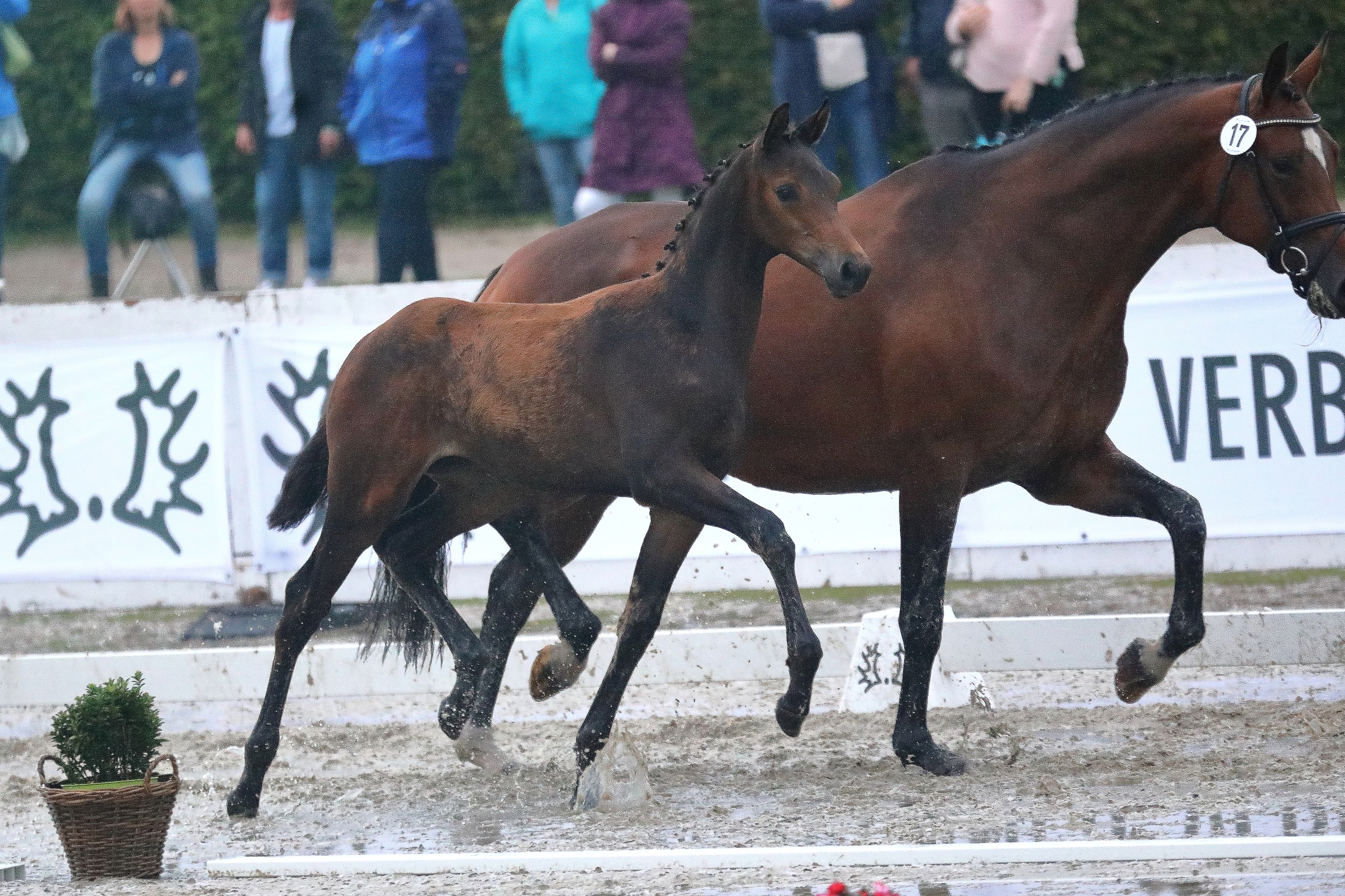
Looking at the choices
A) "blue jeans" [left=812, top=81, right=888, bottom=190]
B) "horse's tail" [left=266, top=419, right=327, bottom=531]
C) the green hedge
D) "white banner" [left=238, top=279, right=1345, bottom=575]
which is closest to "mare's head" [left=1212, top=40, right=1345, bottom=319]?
"white banner" [left=238, top=279, right=1345, bottom=575]

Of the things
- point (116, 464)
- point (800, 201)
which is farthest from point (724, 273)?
point (116, 464)

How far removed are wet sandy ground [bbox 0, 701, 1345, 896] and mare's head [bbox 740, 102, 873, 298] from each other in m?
1.40

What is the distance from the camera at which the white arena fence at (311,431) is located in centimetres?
771

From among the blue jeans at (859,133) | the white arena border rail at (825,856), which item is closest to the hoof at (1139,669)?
the white arena border rail at (825,856)

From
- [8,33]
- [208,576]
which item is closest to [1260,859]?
[208,576]

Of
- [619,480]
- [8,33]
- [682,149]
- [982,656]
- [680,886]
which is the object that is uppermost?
[8,33]

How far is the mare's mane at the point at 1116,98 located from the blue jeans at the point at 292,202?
4.53 metres

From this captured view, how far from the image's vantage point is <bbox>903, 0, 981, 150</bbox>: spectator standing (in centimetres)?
854

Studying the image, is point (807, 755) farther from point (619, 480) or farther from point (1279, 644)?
point (1279, 644)

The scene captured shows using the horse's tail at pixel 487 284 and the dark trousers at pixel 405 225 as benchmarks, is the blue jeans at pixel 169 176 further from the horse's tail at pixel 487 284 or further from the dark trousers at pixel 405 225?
the horse's tail at pixel 487 284

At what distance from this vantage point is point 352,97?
923cm

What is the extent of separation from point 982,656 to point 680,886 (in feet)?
8.43

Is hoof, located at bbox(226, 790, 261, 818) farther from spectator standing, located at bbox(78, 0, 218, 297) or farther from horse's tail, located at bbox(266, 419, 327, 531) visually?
spectator standing, located at bbox(78, 0, 218, 297)

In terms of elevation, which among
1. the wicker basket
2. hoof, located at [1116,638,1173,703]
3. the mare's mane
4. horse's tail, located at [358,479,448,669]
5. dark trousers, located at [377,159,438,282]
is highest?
dark trousers, located at [377,159,438,282]
